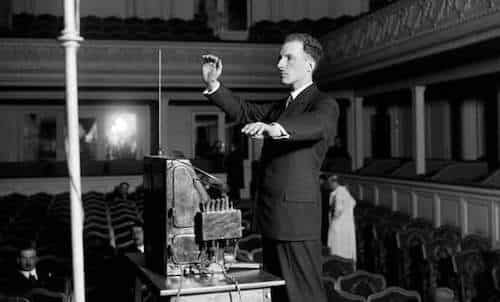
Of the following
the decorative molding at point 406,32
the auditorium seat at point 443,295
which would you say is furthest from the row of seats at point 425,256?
the decorative molding at point 406,32

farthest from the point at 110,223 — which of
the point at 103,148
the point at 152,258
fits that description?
the point at 103,148

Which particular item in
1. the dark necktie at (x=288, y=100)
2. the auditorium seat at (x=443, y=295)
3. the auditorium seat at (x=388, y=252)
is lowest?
the auditorium seat at (x=388, y=252)

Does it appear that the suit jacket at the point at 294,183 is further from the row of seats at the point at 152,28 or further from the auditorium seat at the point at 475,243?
the row of seats at the point at 152,28

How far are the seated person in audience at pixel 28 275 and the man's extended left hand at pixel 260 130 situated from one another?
3.87 meters

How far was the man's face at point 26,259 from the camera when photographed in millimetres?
6262

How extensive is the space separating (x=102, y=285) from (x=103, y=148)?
1281 centimetres

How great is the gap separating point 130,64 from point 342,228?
8.18m

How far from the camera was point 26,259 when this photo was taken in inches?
246

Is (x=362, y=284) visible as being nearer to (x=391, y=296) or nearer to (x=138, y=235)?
(x=391, y=296)

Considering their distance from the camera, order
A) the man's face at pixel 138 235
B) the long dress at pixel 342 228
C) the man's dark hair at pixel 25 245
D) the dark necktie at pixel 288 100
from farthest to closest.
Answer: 1. the long dress at pixel 342 228
2. the man's face at pixel 138 235
3. the man's dark hair at pixel 25 245
4. the dark necktie at pixel 288 100

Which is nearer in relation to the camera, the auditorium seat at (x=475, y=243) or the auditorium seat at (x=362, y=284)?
the auditorium seat at (x=362, y=284)

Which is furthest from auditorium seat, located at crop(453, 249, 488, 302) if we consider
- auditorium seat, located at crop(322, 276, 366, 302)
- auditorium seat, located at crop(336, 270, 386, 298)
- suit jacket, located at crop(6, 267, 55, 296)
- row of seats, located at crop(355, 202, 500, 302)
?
suit jacket, located at crop(6, 267, 55, 296)

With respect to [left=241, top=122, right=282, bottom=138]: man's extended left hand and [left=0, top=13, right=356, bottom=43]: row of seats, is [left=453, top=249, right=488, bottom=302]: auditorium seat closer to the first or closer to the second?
[left=241, top=122, right=282, bottom=138]: man's extended left hand

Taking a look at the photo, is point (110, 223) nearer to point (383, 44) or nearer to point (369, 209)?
point (369, 209)
